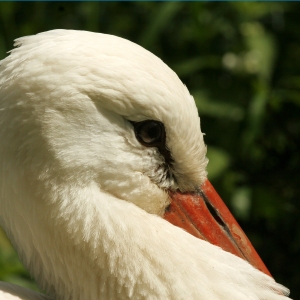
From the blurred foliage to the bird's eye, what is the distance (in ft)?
4.91

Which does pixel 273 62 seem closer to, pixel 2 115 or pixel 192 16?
pixel 192 16

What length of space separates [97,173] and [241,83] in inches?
81.7

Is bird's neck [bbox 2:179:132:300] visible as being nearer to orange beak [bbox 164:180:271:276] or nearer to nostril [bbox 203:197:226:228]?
orange beak [bbox 164:180:271:276]

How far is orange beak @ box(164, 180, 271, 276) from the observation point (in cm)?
215

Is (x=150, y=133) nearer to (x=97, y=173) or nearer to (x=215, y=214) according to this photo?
(x=97, y=173)

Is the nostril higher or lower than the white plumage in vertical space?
lower

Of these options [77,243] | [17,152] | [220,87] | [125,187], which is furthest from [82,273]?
[220,87]

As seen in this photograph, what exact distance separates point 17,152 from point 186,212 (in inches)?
23.7

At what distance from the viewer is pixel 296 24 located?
3.84 meters

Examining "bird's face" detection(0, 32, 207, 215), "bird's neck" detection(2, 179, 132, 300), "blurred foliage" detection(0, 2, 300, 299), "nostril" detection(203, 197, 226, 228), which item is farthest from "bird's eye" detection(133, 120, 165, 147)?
"blurred foliage" detection(0, 2, 300, 299)

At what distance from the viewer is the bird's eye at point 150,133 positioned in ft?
6.43

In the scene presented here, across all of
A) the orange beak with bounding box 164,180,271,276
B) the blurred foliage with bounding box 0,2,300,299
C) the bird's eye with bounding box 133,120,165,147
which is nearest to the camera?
the bird's eye with bounding box 133,120,165,147

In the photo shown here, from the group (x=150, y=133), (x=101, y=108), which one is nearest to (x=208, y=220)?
(x=150, y=133)

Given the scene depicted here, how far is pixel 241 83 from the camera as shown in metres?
3.82
